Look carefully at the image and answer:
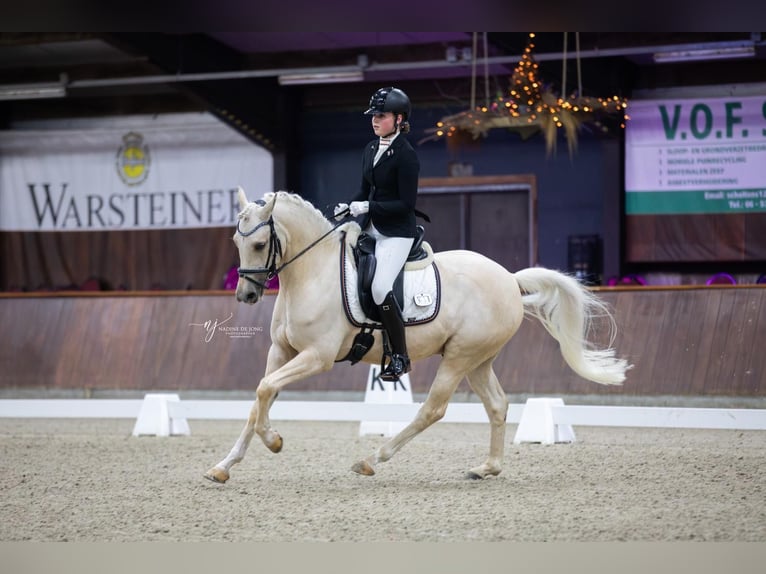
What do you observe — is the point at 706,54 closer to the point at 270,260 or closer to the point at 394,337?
the point at 394,337

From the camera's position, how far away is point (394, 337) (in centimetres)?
557

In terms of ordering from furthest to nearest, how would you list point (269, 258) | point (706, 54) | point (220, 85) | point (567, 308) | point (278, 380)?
point (220, 85) < point (706, 54) < point (567, 308) < point (269, 258) < point (278, 380)

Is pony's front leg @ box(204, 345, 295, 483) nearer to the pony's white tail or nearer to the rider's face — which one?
the rider's face

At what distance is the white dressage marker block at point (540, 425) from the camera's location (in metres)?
7.56

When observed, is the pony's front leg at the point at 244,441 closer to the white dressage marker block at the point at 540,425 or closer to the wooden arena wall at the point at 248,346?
the white dressage marker block at the point at 540,425

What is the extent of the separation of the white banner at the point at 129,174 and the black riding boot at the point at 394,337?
30.4ft

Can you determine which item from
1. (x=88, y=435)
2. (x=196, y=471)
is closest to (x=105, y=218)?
(x=88, y=435)

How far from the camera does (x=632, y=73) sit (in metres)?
13.2

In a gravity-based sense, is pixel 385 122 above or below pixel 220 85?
below

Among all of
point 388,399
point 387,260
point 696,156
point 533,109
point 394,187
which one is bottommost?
point 388,399

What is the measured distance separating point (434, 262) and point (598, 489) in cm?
150

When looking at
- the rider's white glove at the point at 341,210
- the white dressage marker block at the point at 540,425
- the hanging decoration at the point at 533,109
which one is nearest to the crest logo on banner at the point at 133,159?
the hanging decoration at the point at 533,109

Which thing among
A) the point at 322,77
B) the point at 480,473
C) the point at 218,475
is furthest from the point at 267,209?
the point at 322,77

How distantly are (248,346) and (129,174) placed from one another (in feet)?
19.8
